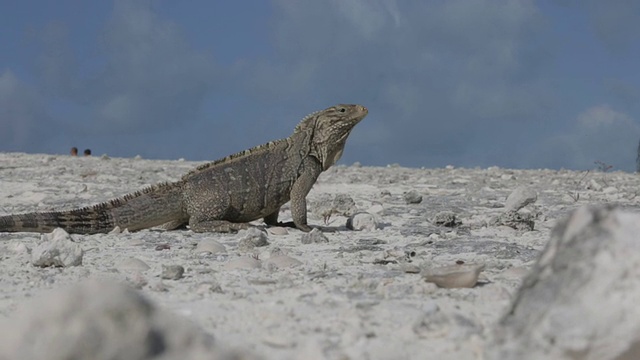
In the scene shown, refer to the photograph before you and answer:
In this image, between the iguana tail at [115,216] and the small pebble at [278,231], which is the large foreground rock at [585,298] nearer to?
the small pebble at [278,231]

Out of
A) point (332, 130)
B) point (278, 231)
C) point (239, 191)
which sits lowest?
point (278, 231)

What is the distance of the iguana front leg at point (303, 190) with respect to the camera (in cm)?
818

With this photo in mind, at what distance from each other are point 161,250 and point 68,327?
14.5 ft

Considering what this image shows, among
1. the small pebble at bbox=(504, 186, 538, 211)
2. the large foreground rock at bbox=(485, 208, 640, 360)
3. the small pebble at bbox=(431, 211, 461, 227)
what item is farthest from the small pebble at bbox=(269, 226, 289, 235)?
the large foreground rock at bbox=(485, 208, 640, 360)

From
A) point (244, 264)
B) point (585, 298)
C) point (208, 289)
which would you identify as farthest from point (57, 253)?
point (585, 298)

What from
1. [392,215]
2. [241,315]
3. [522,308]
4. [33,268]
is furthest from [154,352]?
[392,215]

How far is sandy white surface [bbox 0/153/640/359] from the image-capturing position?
3080 millimetres

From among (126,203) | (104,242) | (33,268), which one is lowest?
(33,268)

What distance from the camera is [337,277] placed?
15.4ft

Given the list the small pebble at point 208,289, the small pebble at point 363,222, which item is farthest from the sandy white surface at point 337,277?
the small pebble at point 363,222

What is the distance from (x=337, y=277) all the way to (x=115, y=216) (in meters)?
3.91

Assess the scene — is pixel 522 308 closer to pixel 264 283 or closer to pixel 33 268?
pixel 264 283

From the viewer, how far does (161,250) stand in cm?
637

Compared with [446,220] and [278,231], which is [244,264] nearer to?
[278,231]
